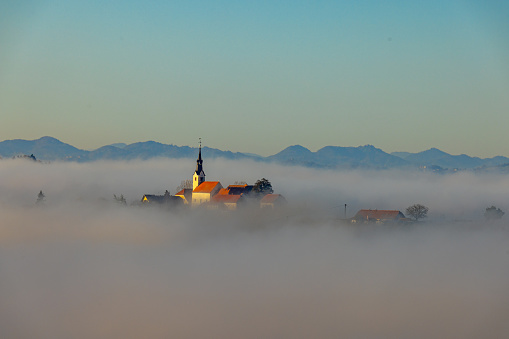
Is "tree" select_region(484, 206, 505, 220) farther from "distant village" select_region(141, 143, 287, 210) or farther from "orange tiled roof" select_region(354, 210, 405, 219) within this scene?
"distant village" select_region(141, 143, 287, 210)

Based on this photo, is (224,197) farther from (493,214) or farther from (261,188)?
(493,214)

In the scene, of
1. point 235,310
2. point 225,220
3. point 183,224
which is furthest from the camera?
point 235,310

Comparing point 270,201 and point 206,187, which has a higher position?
point 206,187

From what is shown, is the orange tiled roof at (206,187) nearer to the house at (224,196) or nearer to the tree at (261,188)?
the house at (224,196)

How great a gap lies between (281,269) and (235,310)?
16487 mm

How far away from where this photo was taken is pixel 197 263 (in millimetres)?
195125

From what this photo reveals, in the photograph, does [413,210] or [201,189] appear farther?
[413,210]

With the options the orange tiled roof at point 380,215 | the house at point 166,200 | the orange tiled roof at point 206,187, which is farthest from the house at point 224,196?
the orange tiled roof at point 380,215

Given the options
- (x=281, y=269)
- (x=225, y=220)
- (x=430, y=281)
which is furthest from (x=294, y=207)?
(x=430, y=281)

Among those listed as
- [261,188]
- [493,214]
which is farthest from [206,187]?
[493,214]

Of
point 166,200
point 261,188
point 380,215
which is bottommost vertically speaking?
point 380,215

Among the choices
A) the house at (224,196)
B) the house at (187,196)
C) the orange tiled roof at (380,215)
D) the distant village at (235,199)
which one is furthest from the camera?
the house at (187,196)

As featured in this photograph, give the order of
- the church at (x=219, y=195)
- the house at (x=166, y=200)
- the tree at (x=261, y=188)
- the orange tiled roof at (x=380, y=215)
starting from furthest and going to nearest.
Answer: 1. the house at (x=166, y=200)
2. the tree at (x=261, y=188)
3. the orange tiled roof at (x=380, y=215)
4. the church at (x=219, y=195)

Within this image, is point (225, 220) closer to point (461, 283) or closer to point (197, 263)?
point (197, 263)
